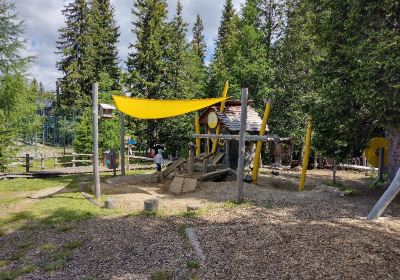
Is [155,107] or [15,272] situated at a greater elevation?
[155,107]

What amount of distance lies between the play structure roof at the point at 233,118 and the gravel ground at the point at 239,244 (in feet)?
20.6

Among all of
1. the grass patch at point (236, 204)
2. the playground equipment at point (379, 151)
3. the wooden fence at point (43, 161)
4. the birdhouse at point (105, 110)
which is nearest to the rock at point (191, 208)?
the grass patch at point (236, 204)

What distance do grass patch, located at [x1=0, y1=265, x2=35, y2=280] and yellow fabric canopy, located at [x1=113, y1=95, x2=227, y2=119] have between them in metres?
7.99

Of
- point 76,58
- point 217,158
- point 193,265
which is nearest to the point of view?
point 193,265

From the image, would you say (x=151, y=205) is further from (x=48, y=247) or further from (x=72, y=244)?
(x=48, y=247)

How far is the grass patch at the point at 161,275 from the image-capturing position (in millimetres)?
5455

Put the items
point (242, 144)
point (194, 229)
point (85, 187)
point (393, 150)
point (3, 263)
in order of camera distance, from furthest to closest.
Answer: point (85, 187), point (393, 150), point (242, 144), point (194, 229), point (3, 263)

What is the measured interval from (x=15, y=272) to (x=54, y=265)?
0.61 metres

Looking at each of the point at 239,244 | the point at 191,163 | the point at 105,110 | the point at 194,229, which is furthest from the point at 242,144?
the point at 105,110

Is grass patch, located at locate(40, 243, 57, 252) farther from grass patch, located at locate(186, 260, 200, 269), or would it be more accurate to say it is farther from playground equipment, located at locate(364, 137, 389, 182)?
playground equipment, located at locate(364, 137, 389, 182)

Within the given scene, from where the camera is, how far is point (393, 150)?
39.3 ft

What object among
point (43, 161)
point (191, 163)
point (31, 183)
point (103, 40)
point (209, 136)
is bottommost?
point (31, 183)

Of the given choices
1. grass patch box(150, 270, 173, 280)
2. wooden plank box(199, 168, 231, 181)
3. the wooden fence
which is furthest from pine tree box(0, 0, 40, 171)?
grass patch box(150, 270, 173, 280)

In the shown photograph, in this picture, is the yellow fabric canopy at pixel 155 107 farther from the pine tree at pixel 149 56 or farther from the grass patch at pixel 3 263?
the pine tree at pixel 149 56
